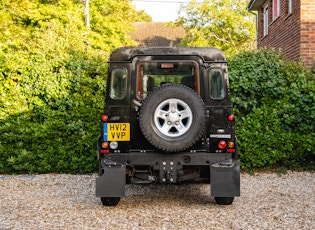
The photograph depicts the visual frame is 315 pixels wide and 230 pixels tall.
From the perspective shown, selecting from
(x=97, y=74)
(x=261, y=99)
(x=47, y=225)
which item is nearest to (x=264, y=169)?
(x=261, y=99)

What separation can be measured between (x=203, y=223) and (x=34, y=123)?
5.68 meters

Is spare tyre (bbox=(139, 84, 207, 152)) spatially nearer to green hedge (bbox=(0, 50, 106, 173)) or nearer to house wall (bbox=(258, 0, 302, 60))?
green hedge (bbox=(0, 50, 106, 173))

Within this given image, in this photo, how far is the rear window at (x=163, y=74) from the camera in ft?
23.4

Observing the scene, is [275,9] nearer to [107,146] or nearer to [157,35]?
[107,146]

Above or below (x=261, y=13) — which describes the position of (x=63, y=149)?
below

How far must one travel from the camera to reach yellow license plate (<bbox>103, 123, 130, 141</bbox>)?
6.95 meters

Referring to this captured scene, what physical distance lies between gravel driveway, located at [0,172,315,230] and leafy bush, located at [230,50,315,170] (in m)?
0.70

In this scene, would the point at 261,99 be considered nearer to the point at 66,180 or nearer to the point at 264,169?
the point at 264,169

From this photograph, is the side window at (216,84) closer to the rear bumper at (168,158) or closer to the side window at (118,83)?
the rear bumper at (168,158)

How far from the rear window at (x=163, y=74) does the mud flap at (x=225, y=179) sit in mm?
1173

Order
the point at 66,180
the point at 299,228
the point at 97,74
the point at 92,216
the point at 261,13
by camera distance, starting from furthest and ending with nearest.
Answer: the point at 261,13 < the point at 97,74 < the point at 66,180 < the point at 92,216 < the point at 299,228

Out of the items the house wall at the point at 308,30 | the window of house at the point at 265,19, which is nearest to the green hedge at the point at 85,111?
the house wall at the point at 308,30

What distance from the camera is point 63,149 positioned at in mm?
10617

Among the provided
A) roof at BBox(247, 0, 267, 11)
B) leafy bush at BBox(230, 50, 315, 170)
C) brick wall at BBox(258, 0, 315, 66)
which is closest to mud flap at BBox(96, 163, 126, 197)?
leafy bush at BBox(230, 50, 315, 170)
